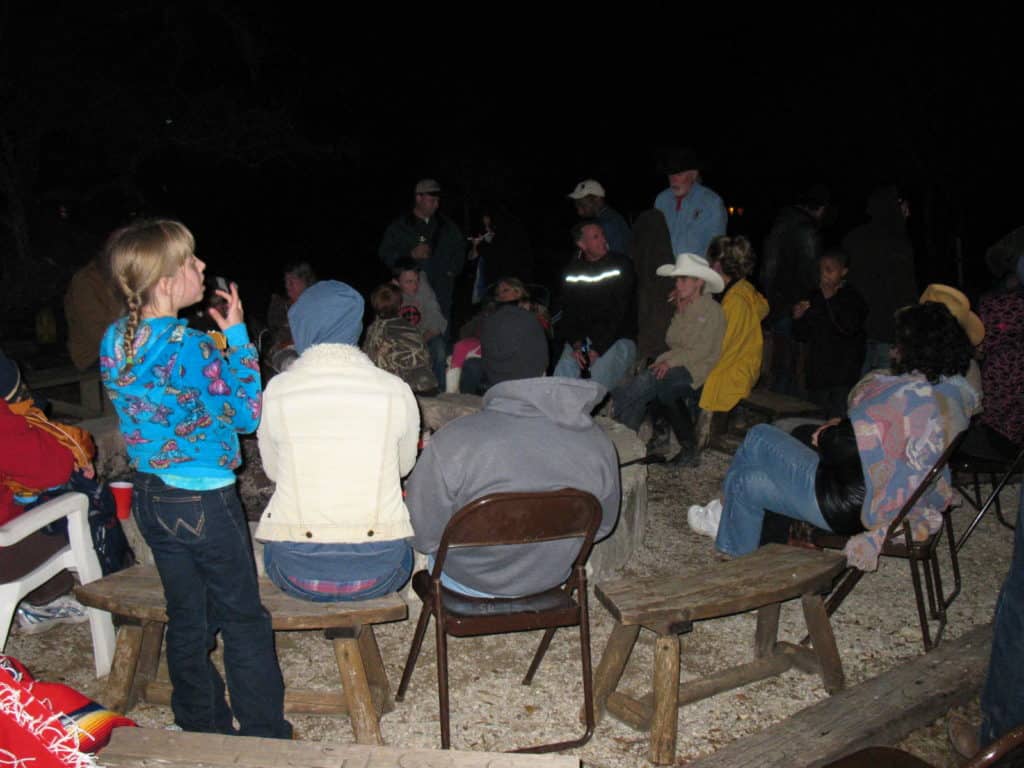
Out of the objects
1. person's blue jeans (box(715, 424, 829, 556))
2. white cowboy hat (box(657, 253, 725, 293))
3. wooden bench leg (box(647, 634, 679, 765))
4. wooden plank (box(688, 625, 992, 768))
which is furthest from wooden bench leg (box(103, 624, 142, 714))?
white cowboy hat (box(657, 253, 725, 293))

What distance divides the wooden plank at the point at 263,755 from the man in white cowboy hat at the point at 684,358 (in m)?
3.89

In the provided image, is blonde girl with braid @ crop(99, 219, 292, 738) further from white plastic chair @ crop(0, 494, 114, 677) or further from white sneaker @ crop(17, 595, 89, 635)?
white sneaker @ crop(17, 595, 89, 635)

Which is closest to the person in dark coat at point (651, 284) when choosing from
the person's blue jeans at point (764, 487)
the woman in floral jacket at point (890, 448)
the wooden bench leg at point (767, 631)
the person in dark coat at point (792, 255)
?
the person in dark coat at point (792, 255)

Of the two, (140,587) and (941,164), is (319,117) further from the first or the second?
(140,587)

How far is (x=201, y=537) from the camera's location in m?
2.63

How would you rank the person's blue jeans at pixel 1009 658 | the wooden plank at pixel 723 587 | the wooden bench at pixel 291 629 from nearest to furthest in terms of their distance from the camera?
the person's blue jeans at pixel 1009 658, the wooden bench at pixel 291 629, the wooden plank at pixel 723 587

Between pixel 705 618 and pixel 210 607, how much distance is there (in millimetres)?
1710

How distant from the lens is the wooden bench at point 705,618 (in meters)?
2.97

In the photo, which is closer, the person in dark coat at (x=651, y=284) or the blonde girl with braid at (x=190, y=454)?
the blonde girl with braid at (x=190, y=454)

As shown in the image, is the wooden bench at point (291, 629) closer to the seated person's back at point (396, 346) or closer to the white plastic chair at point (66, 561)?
the white plastic chair at point (66, 561)

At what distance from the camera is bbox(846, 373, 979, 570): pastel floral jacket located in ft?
11.5

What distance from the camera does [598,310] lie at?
6.25 m

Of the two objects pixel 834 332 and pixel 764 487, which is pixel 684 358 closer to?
pixel 834 332

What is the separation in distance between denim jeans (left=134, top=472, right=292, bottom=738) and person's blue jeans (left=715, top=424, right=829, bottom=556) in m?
2.19
